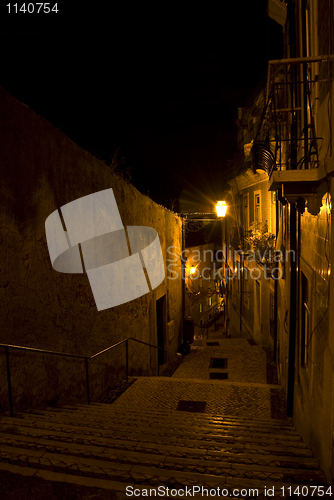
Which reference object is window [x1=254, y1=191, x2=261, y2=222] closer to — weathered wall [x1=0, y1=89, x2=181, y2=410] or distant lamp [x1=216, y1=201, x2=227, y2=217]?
distant lamp [x1=216, y1=201, x2=227, y2=217]

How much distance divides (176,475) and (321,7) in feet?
17.1

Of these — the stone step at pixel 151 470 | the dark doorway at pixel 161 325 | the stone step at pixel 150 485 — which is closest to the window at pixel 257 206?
the dark doorway at pixel 161 325

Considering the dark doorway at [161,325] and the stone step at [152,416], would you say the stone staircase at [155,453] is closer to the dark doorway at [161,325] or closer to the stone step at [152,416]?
the stone step at [152,416]

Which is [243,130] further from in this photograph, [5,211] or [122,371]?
[5,211]

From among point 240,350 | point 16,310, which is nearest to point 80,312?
point 16,310

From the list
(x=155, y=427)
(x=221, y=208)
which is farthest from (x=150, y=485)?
(x=221, y=208)

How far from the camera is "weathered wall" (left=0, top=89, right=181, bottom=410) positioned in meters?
4.28

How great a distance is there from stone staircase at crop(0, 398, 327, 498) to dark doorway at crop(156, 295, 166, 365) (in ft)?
26.0

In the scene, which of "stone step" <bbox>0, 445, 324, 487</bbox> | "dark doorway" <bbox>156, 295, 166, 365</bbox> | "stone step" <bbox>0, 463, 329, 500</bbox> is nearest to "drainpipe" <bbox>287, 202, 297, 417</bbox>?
"stone step" <bbox>0, 445, 324, 487</bbox>

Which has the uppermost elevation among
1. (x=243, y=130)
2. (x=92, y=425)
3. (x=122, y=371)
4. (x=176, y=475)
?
(x=243, y=130)

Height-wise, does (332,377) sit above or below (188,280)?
above

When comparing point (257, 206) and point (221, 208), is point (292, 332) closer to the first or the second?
point (221, 208)

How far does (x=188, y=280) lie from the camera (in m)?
21.5

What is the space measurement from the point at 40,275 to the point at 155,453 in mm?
2868
